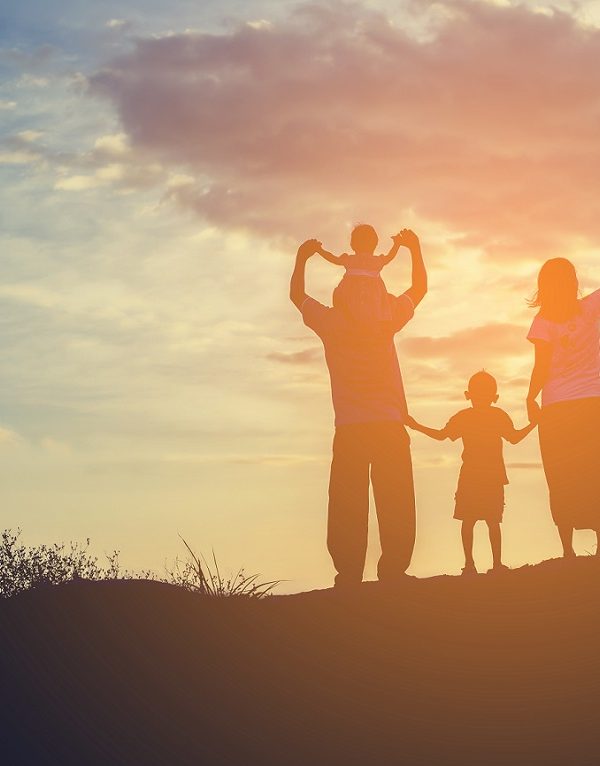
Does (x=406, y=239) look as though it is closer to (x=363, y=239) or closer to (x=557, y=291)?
(x=363, y=239)

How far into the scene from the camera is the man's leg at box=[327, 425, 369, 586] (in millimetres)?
12094

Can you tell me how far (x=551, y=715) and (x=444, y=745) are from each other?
96 centimetres

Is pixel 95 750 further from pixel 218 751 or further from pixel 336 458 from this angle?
pixel 336 458

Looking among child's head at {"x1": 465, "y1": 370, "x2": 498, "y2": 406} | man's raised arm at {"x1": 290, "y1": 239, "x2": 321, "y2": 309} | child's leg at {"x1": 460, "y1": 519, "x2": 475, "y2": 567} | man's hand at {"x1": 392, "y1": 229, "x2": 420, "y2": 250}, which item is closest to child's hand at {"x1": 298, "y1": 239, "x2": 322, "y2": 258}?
man's raised arm at {"x1": 290, "y1": 239, "x2": 321, "y2": 309}

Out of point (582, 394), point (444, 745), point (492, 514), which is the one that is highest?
point (582, 394)

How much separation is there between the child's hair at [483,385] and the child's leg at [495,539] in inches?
54.4

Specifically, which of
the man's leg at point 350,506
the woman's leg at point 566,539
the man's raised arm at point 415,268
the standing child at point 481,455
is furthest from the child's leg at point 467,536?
the man's raised arm at point 415,268

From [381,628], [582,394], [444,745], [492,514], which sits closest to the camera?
[444,745]

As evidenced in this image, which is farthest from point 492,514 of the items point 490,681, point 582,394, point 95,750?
point 95,750

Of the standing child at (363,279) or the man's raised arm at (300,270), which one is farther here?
the man's raised arm at (300,270)

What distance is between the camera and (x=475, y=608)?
38.7ft

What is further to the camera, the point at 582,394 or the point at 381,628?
the point at 582,394

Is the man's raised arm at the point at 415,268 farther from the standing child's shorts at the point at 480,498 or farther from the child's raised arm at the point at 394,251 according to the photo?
the standing child's shorts at the point at 480,498

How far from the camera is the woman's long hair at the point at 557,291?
12.7 metres
